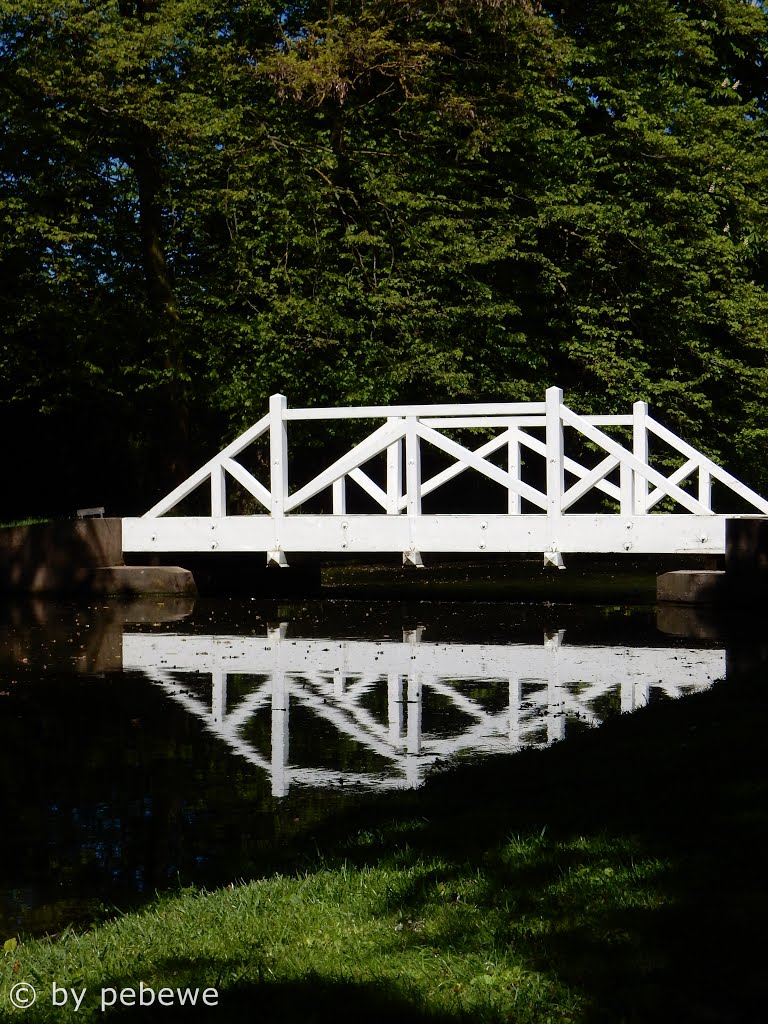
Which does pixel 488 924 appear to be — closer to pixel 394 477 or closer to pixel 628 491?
pixel 394 477

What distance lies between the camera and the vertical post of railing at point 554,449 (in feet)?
54.3

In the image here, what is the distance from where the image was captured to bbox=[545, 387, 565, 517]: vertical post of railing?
16547mm

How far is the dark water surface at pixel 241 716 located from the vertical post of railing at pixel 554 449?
4.46 feet

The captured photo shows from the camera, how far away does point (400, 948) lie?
4137mm

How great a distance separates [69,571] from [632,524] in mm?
7528

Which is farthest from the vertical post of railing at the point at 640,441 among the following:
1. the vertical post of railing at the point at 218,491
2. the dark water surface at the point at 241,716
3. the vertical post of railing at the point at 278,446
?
the vertical post of railing at the point at 218,491

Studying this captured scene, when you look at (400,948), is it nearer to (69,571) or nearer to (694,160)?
(69,571)

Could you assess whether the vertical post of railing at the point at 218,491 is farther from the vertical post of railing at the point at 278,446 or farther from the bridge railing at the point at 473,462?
the vertical post of railing at the point at 278,446

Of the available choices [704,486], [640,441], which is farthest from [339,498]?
[704,486]

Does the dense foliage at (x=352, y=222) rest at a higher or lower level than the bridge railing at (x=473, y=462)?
higher

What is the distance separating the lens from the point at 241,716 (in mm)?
9078

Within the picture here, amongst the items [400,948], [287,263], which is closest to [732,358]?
[287,263]

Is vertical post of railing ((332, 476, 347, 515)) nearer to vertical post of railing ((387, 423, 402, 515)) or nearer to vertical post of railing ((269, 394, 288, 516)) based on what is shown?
vertical post of railing ((387, 423, 402, 515))

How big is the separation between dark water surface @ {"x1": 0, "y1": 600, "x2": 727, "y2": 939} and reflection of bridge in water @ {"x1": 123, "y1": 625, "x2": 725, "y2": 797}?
0.09 ft
